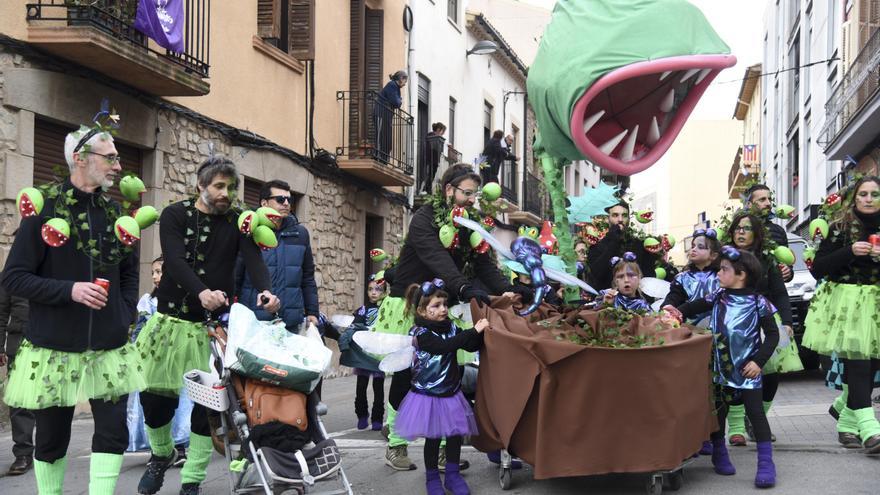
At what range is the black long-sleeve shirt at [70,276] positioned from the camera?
4.47 m

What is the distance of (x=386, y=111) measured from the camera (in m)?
17.1

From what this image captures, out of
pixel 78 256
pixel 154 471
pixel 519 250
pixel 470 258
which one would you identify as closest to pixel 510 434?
pixel 519 250

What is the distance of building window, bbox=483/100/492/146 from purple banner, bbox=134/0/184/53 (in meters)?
17.5

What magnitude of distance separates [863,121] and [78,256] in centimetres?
1669

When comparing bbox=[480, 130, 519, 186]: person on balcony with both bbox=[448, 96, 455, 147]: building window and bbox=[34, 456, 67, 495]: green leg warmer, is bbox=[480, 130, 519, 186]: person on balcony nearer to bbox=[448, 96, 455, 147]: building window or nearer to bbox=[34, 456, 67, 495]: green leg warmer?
bbox=[448, 96, 455, 147]: building window

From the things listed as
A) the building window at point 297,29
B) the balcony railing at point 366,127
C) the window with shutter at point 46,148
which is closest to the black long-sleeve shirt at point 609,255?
the window with shutter at point 46,148

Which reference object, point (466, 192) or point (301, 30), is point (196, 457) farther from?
point (301, 30)

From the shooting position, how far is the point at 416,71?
20.6 m

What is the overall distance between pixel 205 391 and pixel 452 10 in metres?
20.4

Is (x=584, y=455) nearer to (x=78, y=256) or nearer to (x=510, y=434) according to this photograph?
(x=510, y=434)

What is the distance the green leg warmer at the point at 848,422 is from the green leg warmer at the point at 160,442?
4.35 meters

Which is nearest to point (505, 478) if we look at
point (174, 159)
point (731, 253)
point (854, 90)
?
point (731, 253)

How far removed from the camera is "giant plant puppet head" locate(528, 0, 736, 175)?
15.6ft

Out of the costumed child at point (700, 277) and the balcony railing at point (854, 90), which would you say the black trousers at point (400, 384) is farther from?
the balcony railing at point (854, 90)
